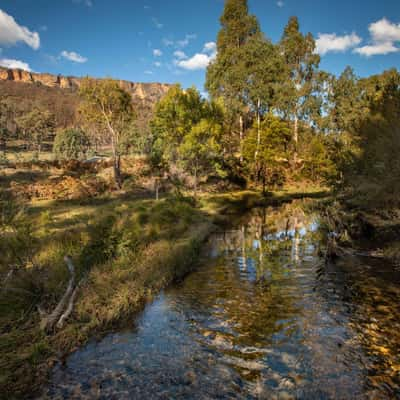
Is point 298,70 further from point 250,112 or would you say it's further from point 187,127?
point 187,127

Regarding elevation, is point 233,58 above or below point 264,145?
above

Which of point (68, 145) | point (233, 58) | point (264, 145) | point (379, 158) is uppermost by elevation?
point (233, 58)

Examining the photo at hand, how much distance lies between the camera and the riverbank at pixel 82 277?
7.59 m

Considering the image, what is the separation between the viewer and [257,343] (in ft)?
28.4

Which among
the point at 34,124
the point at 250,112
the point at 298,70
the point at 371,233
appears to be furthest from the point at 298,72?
the point at 34,124

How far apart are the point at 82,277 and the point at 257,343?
653 centimetres

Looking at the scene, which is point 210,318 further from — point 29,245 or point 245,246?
point 245,246

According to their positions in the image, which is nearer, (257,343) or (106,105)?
(257,343)

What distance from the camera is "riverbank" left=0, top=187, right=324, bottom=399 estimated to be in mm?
7586

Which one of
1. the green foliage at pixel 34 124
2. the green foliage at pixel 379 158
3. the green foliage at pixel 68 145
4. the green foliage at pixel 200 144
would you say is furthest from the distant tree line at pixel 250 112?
the green foliage at pixel 34 124

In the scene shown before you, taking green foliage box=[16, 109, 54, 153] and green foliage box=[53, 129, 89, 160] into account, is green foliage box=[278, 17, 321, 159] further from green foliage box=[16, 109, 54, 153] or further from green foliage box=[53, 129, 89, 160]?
green foliage box=[16, 109, 54, 153]

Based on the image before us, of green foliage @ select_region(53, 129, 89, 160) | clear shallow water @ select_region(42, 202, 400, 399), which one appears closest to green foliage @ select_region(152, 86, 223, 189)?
clear shallow water @ select_region(42, 202, 400, 399)

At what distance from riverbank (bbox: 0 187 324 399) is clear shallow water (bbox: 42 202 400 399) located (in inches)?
21.7

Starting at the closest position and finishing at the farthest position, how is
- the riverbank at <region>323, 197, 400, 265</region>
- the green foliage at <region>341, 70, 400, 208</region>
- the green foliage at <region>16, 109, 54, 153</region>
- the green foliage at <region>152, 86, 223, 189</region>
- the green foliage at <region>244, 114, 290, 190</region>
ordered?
the green foliage at <region>341, 70, 400, 208</region>, the riverbank at <region>323, 197, 400, 265</region>, the green foliage at <region>152, 86, 223, 189</region>, the green foliage at <region>244, 114, 290, 190</region>, the green foliage at <region>16, 109, 54, 153</region>
